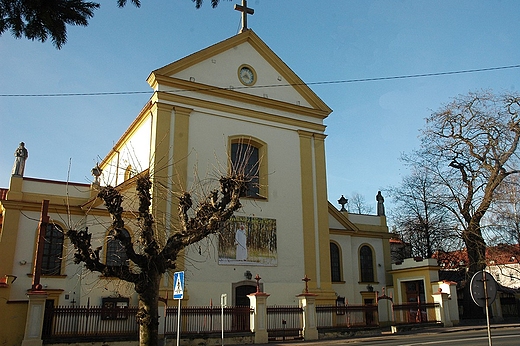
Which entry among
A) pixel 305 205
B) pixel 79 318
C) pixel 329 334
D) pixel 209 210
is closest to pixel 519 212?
pixel 305 205

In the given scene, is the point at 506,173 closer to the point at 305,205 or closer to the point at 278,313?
the point at 305,205

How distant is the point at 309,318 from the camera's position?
64.7ft

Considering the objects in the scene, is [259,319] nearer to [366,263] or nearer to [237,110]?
[237,110]

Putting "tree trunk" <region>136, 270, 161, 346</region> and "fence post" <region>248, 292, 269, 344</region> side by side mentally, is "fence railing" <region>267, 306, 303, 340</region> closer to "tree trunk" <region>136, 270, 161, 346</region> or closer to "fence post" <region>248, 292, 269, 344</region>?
"fence post" <region>248, 292, 269, 344</region>

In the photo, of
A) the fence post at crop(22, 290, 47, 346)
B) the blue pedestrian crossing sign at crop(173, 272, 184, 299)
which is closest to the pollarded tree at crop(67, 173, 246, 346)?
the blue pedestrian crossing sign at crop(173, 272, 184, 299)

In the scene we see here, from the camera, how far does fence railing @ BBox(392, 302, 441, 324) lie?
2252cm

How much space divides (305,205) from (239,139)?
4664 mm

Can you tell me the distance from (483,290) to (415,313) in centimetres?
1336

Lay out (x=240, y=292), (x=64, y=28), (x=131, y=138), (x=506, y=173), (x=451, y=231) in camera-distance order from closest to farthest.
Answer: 1. (x=64, y=28)
2. (x=240, y=292)
3. (x=131, y=138)
4. (x=506, y=173)
5. (x=451, y=231)

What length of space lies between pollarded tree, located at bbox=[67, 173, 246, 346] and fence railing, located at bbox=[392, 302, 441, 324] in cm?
1262

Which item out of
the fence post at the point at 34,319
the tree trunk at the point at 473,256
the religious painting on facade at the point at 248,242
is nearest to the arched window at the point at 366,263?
the tree trunk at the point at 473,256

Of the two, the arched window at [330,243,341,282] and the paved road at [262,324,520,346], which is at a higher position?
the arched window at [330,243,341,282]

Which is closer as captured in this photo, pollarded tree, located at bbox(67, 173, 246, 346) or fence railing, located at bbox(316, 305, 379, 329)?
pollarded tree, located at bbox(67, 173, 246, 346)

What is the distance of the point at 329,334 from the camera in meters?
20.1
